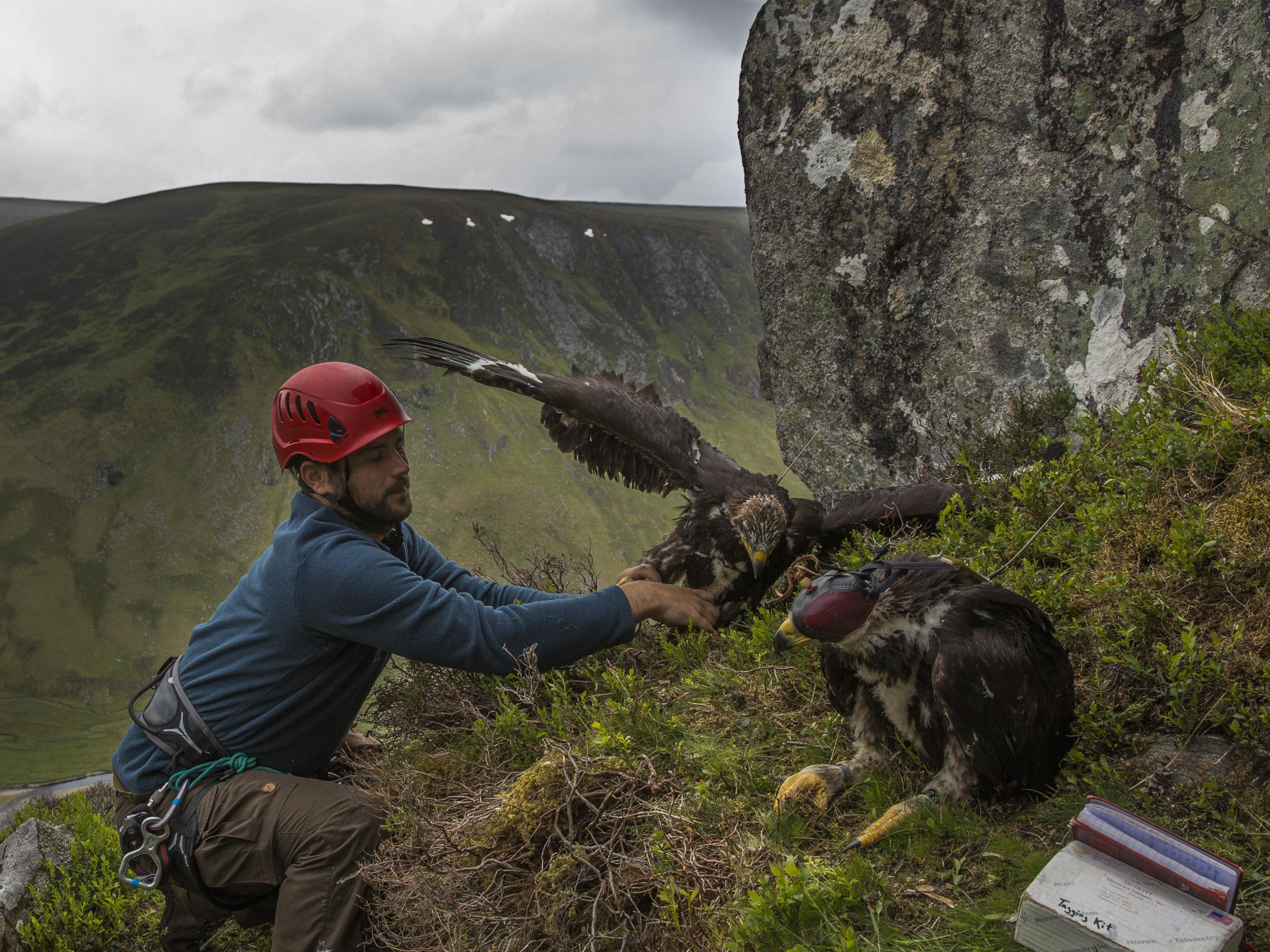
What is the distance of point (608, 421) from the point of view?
611 centimetres

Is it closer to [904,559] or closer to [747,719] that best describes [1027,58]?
[904,559]

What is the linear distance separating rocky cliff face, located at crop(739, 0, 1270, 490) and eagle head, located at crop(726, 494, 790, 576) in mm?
Answer: 1693

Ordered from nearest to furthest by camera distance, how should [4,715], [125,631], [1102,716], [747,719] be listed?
1. [1102,716]
2. [747,719]
3. [4,715]
4. [125,631]

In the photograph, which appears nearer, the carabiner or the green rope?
the carabiner

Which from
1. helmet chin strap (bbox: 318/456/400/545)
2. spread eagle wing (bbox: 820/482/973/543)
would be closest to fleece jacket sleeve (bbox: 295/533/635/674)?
helmet chin strap (bbox: 318/456/400/545)

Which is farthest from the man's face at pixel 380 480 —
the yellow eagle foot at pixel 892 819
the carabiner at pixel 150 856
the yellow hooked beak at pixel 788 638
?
the yellow eagle foot at pixel 892 819

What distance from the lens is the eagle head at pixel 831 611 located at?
2869mm

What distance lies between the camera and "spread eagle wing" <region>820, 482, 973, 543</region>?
5008mm

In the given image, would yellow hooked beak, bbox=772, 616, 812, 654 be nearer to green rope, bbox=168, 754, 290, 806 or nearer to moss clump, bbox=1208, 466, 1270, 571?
moss clump, bbox=1208, 466, 1270, 571

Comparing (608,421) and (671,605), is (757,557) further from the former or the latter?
(608,421)

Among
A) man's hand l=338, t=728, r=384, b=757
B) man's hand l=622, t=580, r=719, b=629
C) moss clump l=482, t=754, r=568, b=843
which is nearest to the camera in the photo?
moss clump l=482, t=754, r=568, b=843

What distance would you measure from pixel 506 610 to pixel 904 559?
176 cm

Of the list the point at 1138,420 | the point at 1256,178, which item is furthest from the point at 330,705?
the point at 1256,178

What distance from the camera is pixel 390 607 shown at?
3.60 metres
